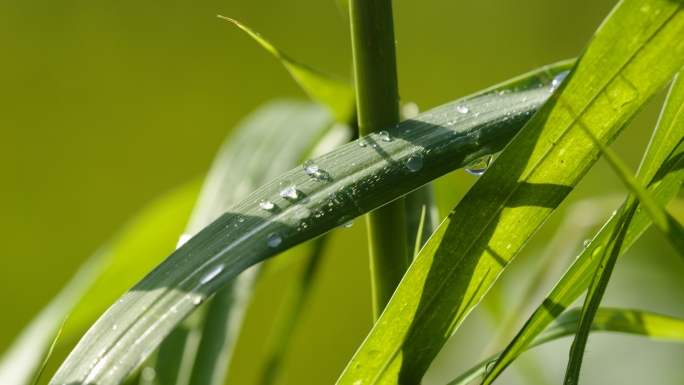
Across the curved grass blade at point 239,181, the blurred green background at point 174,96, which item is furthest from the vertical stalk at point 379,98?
the blurred green background at point 174,96

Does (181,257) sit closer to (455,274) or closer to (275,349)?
(455,274)

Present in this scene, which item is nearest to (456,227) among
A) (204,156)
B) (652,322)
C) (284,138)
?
(652,322)

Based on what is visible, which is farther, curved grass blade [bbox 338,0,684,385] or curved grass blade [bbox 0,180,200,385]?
curved grass blade [bbox 0,180,200,385]

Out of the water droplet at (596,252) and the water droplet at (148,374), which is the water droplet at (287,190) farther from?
the water droplet at (148,374)

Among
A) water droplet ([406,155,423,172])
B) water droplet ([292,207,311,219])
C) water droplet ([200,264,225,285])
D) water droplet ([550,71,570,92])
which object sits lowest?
water droplet ([200,264,225,285])

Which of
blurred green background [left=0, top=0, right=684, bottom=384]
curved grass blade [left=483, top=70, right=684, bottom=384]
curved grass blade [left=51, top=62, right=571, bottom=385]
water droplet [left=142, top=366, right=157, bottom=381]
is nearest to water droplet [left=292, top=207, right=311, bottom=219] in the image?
curved grass blade [left=51, top=62, right=571, bottom=385]

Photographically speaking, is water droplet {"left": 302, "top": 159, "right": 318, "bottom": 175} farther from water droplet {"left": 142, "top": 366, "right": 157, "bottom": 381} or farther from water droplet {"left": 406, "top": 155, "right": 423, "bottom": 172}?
water droplet {"left": 142, "top": 366, "right": 157, "bottom": 381}
